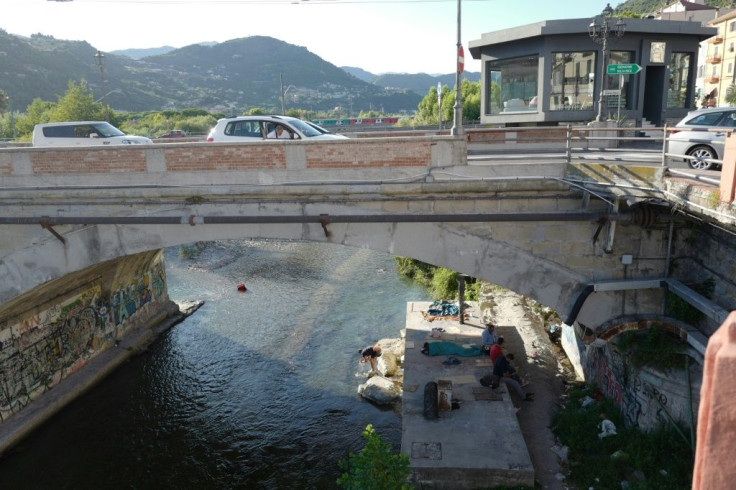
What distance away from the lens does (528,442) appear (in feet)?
37.9

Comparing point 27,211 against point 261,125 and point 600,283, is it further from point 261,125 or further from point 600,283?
point 600,283

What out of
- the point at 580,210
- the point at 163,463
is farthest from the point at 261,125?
the point at 163,463

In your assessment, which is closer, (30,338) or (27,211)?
(27,211)

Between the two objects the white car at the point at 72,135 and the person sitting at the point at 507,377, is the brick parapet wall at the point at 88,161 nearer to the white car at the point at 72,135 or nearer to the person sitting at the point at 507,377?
the white car at the point at 72,135

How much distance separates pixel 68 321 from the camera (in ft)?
51.5

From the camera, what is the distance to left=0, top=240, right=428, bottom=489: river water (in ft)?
41.1

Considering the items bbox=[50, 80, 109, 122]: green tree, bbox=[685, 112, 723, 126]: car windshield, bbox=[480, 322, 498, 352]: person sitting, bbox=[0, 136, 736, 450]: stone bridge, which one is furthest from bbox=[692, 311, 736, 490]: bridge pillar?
bbox=[50, 80, 109, 122]: green tree

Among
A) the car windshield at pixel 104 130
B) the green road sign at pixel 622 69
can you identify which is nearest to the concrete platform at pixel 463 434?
the green road sign at pixel 622 69

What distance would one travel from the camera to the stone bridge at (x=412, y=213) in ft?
31.9

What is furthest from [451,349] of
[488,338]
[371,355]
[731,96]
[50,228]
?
[731,96]

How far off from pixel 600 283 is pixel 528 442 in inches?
156

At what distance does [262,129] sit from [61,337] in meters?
8.59

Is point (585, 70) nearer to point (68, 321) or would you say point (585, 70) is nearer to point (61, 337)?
point (68, 321)

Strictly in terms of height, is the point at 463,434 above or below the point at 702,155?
below
